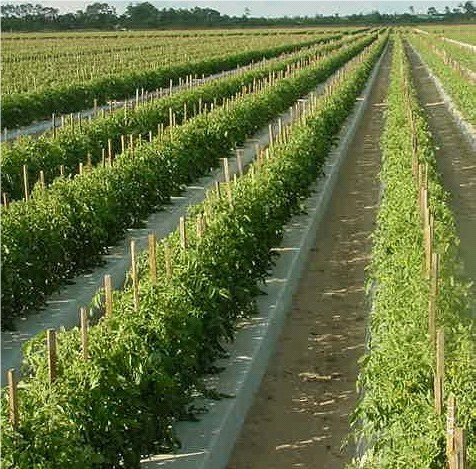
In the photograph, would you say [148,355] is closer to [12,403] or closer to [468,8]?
[12,403]

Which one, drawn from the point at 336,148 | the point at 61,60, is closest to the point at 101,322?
the point at 336,148

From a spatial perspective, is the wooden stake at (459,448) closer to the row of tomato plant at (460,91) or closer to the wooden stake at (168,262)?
the wooden stake at (168,262)

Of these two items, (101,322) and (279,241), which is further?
(279,241)

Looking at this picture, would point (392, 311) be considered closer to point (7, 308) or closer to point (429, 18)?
point (7, 308)

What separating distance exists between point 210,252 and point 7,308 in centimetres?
238

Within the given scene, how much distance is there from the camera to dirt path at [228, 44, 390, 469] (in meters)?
6.85

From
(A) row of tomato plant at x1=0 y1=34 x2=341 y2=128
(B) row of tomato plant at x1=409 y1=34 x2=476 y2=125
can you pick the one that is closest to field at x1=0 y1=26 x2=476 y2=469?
(B) row of tomato plant at x1=409 y1=34 x2=476 y2=125

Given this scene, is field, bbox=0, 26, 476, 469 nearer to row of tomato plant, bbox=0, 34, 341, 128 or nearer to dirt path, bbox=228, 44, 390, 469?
dirt path, bbox=228, 44, 390, 469

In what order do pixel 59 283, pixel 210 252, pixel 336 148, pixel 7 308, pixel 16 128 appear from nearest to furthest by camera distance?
pixel 210 252 → pixel 7 308 → pixel 59 283 → pixel 336 148 → pixel 16 128

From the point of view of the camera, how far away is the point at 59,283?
10.4m

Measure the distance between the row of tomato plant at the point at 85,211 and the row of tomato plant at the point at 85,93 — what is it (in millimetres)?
8714

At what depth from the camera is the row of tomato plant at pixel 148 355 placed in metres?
5.06

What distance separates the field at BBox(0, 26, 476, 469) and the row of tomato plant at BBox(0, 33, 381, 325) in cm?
3

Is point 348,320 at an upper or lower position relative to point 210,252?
lower
